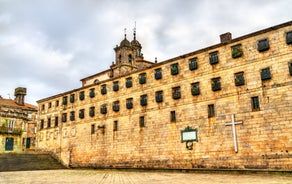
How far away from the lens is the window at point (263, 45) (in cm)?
2366

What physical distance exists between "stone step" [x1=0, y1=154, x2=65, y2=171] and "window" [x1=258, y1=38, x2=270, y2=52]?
28906 millimetres

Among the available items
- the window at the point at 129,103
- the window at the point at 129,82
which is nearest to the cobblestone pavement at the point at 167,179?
the window at the point at 129,103

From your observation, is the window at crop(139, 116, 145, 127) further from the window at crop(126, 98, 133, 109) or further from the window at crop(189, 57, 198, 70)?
the window at crop(189, 57, 198, 70)

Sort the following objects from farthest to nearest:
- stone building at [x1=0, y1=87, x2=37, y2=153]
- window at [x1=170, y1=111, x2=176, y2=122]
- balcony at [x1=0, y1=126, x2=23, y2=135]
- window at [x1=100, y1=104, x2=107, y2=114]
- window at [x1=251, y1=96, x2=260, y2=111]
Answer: stone building at [x1=0, y1=87, x2=37, y2=153], balcony at [x1=0, y1=126, x2=23, y2=135], window at [x1=100, y1=104, x2=107, y2=114], window at [x1=170, y1=111, x2=176, y2=122], window at [x1=251, y1=96, x2=260, y2=111]

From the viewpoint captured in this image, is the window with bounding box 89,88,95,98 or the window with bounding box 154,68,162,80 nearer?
the window with bounding box 154,68,162,80

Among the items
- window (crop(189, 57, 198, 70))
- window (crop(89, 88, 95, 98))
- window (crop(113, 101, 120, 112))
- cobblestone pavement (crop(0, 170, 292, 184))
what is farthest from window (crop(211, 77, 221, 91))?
window (crop(89, 88, 95, 98))

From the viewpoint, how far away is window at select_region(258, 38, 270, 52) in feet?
77.6

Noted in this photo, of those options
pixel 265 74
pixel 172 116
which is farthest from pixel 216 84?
pixel 172 116

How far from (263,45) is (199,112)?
8239 mm

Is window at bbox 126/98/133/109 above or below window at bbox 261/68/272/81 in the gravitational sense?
below

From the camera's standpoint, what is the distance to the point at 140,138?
31062 mm

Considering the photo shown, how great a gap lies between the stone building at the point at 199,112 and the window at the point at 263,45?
83 mm

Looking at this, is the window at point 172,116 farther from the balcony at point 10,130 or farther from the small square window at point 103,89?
the balcony at point 10,130

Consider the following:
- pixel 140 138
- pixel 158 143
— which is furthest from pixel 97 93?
pixel 158 143
